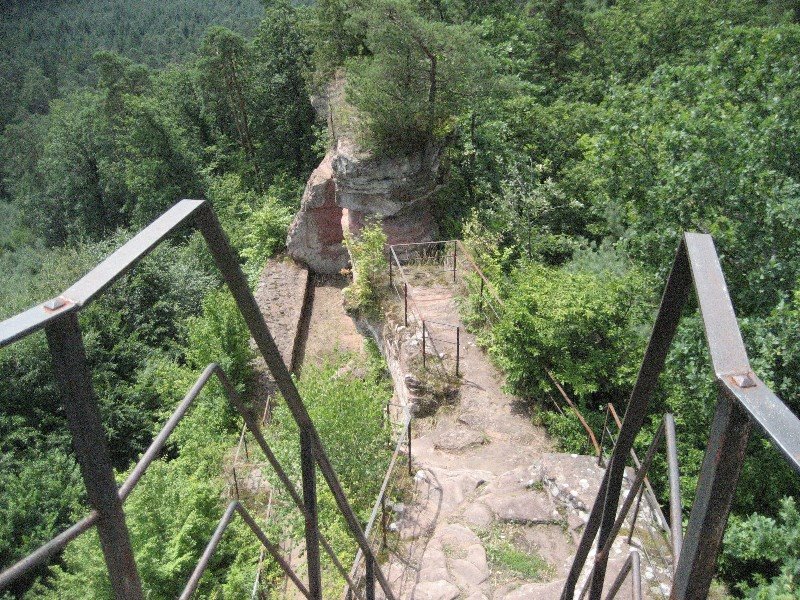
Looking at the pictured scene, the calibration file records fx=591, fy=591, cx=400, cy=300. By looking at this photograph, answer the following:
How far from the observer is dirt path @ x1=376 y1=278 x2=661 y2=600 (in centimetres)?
519

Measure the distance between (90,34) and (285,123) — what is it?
72.7m

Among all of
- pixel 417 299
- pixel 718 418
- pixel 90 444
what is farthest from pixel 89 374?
pixel 417 299

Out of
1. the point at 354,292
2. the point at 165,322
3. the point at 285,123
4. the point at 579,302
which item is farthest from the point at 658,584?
the point at 285,123

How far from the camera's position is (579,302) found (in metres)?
7.19

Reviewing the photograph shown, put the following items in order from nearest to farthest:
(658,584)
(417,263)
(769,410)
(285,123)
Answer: (769,410), (658,584), (417,263), (285,123)

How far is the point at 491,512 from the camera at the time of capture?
5895mm

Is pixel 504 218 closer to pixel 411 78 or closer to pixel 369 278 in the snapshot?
pixel 369 278

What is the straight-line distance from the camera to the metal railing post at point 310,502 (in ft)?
7.59

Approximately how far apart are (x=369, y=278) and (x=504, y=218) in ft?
10.9

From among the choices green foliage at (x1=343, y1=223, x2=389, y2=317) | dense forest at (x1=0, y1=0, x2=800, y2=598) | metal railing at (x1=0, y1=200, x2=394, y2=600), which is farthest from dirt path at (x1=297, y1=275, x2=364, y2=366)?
metal railing at (x1=0, y1=200, x2=394, y2=600)

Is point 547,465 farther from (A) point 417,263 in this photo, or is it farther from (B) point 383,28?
(B) point 383,28

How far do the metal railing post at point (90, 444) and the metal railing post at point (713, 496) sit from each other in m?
1.18

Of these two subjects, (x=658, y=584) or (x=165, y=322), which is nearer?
(x=658, y=584)

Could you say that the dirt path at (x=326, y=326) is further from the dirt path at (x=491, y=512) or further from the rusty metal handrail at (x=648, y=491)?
the rusty metal handrail at (x=648, y=491)
